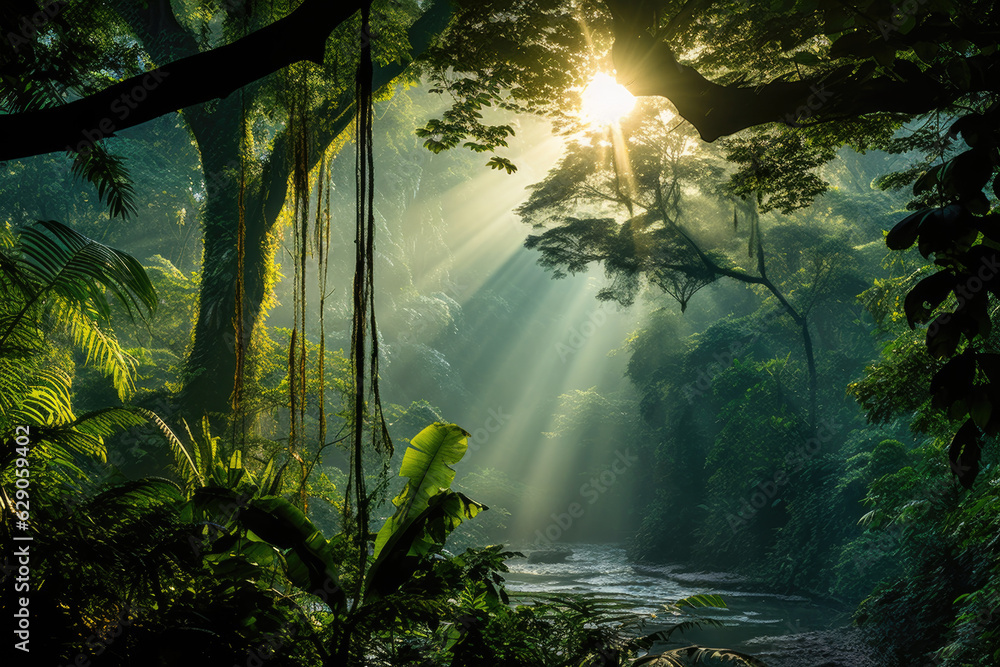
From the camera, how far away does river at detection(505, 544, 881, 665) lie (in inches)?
431

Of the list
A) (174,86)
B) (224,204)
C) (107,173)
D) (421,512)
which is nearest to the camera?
(174,86)

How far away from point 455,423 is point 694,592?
788 centimetres

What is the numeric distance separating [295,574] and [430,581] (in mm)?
954

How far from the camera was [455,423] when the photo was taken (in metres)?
14.2

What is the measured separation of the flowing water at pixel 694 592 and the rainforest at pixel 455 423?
18 centimetres

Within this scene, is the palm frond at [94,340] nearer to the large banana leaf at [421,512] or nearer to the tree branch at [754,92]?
the large banana leaf at [421,512]

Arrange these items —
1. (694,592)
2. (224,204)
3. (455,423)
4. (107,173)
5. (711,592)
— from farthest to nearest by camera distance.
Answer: (711,592) < (694,592) < (455,423) < (224,204) < (107,173)

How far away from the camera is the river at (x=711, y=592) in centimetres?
1095

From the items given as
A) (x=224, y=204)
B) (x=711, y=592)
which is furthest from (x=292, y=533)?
(x=711, y=592)

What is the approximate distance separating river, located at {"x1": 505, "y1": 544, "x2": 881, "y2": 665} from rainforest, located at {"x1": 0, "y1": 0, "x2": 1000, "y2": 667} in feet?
0.50

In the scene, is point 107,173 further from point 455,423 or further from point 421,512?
point 455,423

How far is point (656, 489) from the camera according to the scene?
1000 inches

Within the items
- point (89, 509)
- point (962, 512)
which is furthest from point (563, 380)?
point (89, 509)

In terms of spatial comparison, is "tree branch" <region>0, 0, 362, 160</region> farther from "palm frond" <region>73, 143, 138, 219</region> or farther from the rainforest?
"palm frond" <region>73, 143, 138, 219</region>
